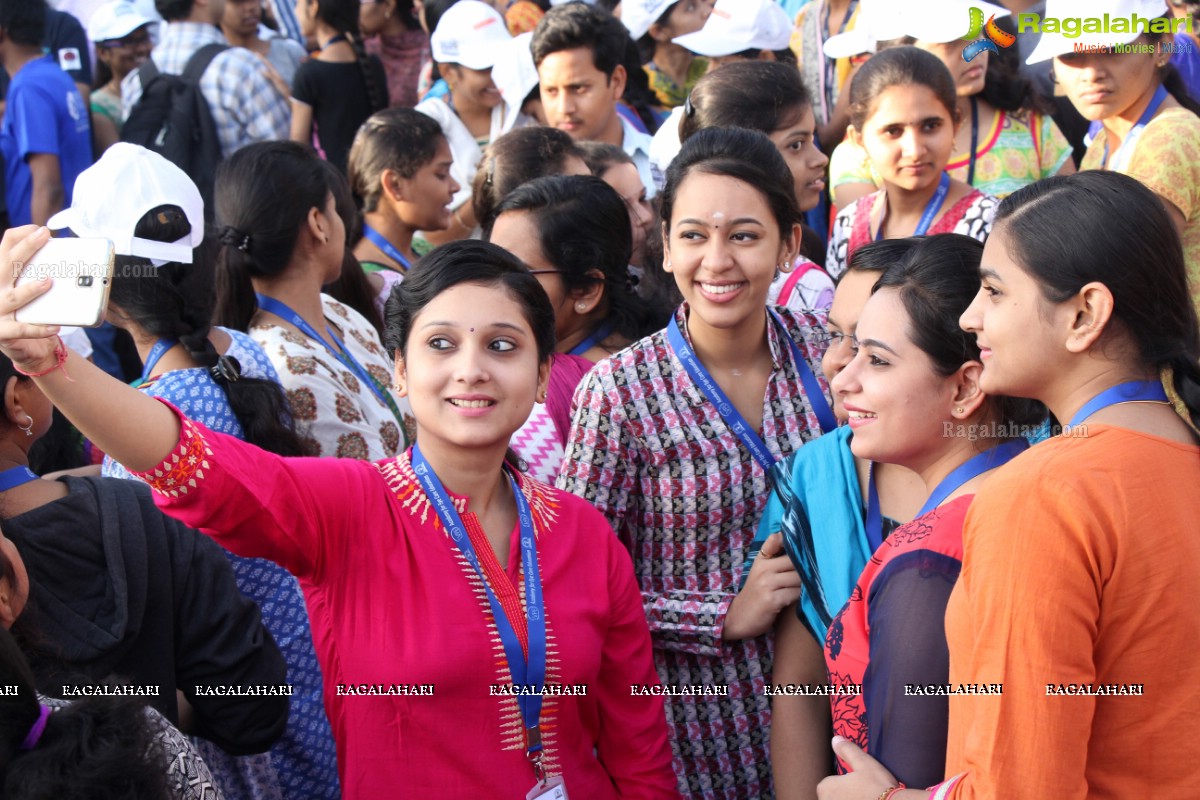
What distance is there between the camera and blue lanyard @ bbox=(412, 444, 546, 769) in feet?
6.67

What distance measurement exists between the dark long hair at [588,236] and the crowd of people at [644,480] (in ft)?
0.03

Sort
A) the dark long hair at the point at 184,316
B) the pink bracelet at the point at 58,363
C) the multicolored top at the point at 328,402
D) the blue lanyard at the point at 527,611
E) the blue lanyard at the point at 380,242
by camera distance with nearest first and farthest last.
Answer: the pink bracelet at the point at 58,363
the blue lanyard at the point at 527,611
the dark long hair at the point at 184,316
the multicolored top at the point at 328,402
the blue lanyard at the point at 380,242

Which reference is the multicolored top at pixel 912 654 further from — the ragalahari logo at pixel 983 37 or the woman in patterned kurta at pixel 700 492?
the ragalahari logo at pixel 983 37

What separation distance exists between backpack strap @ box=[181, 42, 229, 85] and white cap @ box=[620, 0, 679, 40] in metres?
2.03

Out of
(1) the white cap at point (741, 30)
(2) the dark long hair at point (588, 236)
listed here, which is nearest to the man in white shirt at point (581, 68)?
(1) the white cap at point (741, 30)

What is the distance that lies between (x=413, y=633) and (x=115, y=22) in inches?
229

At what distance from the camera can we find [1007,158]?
14.6 feet

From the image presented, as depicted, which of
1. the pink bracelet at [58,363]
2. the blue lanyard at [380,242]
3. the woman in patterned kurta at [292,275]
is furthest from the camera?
the blue lanyard at [380,242]

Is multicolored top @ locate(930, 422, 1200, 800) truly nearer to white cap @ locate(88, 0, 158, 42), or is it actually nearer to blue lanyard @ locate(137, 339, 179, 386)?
blue lanyard @ locate(137, 339, 179, 386)

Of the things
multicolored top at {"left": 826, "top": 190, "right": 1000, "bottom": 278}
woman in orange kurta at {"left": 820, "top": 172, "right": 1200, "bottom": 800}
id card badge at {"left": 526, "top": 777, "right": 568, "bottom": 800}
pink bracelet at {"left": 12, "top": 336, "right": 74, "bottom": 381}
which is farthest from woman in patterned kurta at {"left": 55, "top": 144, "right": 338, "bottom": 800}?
Answer: multicolored top at {"left": 826, "top": 190, "right": 1000, "bottom": 278}

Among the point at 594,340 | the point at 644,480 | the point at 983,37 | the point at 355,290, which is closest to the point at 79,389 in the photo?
the point at 644,480

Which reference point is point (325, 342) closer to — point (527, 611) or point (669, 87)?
point (527, 611)

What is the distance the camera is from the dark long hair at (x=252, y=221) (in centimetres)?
317

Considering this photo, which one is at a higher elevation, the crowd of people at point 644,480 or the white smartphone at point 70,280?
the white smartphone at point 70,280
